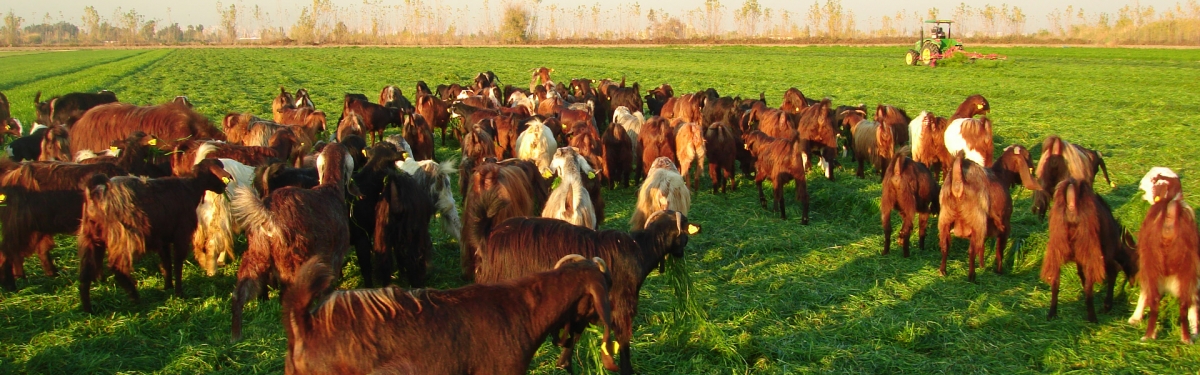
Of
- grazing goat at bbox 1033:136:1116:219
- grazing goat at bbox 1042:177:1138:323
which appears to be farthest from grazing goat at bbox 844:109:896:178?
grazing goat at bbox 1042:177:1138:323

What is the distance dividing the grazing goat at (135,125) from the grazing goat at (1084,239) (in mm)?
9788

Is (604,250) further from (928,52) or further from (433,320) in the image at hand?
(928,52)

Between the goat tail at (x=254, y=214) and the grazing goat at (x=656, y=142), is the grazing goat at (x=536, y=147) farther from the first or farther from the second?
the goat tail at (x=254, y=214)

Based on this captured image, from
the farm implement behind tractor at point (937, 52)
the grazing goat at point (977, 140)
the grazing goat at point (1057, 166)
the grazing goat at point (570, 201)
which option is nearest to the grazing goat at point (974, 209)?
the grazing goat at point (1057, 166)

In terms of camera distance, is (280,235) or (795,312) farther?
(795,312)

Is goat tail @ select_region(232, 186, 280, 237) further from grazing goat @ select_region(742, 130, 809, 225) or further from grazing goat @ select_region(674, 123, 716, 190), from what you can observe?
grazing goat @ select_region(674, 123, 716, 190)

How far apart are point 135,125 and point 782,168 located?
8693mm

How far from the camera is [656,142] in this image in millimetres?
11133

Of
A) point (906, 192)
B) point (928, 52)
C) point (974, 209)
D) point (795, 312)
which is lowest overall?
point (795, 312)

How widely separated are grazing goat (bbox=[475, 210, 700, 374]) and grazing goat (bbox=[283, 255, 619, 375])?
1.00m

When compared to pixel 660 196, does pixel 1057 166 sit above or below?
above

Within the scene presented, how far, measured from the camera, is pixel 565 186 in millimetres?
7148

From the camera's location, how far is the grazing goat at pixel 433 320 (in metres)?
3.62

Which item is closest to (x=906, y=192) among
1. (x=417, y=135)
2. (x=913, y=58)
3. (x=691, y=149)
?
(x=691, y=149)
